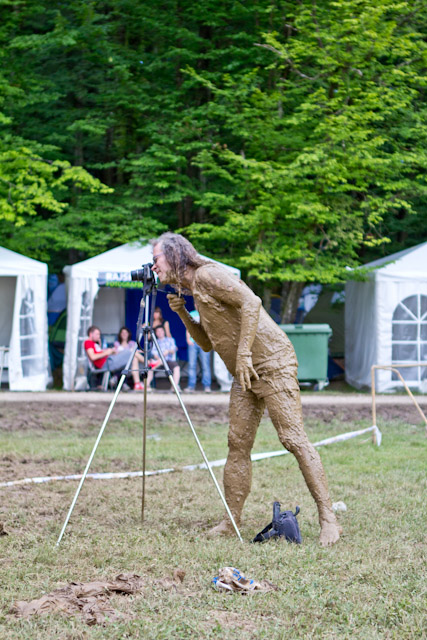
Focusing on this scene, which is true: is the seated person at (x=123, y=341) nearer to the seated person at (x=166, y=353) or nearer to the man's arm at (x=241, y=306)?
the seated person at (x=166, y=353)

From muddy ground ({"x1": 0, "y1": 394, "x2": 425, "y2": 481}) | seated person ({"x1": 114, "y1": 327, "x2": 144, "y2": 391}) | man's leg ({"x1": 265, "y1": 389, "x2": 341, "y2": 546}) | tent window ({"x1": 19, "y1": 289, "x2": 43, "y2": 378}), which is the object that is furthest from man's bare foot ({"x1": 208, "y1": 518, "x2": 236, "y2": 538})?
tent window ({"x1": 19, "y1": 289, "x2": 43, "y2": 378})

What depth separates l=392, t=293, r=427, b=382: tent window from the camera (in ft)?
51.0

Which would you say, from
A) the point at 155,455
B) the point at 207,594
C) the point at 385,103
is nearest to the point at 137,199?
the point at 385,103

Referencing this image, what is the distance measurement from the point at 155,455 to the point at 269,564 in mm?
4188

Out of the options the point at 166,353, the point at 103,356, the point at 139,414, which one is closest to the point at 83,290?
the point at 103,356

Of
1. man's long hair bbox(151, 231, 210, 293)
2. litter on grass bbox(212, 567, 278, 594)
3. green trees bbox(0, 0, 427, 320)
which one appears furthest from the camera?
green trees bbox(0, 0, 427, 320)

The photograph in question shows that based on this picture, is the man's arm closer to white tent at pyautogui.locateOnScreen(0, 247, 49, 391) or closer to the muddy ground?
the muddy ground

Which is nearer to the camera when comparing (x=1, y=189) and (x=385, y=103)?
(x=1, y=189)

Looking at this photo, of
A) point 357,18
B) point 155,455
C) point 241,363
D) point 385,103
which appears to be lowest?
point 155,455

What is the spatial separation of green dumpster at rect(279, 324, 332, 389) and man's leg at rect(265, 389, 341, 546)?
1001 cm

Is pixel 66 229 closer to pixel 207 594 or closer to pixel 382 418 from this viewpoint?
pixel 382 418

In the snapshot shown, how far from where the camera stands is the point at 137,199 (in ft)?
56.4

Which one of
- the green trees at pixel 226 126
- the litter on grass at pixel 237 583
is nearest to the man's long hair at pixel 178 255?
the litter on grass at pixel 237 583

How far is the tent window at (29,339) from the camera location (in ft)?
48.1
